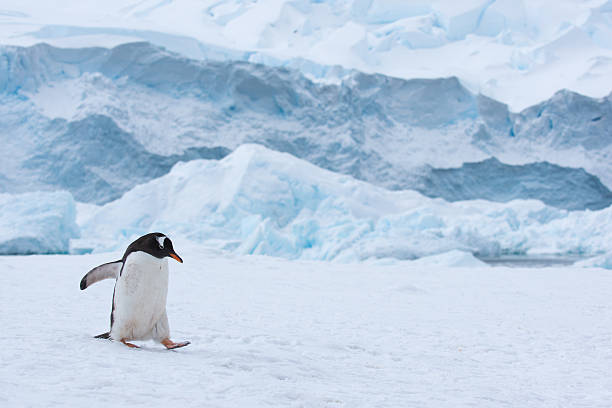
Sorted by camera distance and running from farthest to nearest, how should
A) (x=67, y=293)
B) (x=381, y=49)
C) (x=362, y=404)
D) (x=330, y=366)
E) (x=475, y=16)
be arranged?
(x=475, y=16) → (x=381, y=49) → (x=67, y=293) → (x=330, y=366) → (x=362, y=404)

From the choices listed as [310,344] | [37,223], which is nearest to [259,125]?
[37,223]

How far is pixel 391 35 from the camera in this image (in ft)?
94.9

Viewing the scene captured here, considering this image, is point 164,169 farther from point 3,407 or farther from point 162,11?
point 3,407

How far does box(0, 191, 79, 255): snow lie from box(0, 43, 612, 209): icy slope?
7422mm

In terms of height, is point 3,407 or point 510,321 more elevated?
point 3,407

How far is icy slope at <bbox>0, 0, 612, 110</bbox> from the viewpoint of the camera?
26.1 metres

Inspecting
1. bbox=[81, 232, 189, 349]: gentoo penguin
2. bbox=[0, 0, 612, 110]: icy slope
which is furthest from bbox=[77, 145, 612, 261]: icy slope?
bbox=[0, 0, 612, 110]: icy slope

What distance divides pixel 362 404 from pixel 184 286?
3.21 m

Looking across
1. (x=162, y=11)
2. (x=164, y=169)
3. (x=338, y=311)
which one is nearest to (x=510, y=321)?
(x=338, y=311)

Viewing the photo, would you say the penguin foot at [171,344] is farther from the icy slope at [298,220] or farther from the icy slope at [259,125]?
the icy slope at [259,125]

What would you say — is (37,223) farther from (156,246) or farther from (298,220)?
(156,246)

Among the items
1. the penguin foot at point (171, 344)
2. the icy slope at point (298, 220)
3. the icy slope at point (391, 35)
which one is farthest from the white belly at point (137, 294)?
the icy slope at point (391, 35)

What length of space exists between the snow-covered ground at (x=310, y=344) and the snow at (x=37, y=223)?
7.08m

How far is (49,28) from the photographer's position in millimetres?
24188
